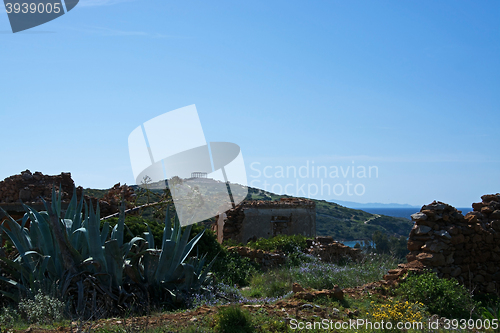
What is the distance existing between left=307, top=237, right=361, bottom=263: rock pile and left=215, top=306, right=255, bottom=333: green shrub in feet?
24.7

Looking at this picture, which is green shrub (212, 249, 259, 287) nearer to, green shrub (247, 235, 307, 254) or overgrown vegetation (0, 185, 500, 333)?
overgrown vegetation (0, 185, 500, 333)

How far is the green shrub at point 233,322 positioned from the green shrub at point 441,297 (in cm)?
307

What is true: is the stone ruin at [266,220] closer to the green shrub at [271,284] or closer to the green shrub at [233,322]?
the green shrub at [271,284]

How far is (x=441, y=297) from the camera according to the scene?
604 centimetres

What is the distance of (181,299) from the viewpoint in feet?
18.0

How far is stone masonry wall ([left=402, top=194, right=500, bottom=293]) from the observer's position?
7340 millimetres

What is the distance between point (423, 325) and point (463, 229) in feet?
12.0

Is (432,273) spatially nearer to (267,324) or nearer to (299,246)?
(267,324)

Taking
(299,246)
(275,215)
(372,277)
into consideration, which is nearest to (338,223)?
(275,215)

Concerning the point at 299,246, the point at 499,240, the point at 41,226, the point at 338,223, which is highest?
the point at 41,226

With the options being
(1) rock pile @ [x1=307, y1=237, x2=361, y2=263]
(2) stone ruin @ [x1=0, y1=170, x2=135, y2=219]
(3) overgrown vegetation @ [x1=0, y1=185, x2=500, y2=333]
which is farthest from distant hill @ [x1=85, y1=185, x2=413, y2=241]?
(3) overgrown vegetation @ [x1=0, y1=185, x2=500, y2=333]

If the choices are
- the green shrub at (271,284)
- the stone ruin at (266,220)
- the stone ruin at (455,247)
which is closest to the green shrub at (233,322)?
Answer: the green shrub at (271,284)

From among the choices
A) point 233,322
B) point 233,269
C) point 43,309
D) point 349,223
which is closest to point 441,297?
point 233,322

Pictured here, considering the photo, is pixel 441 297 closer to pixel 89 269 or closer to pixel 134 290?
pixel 134 290
